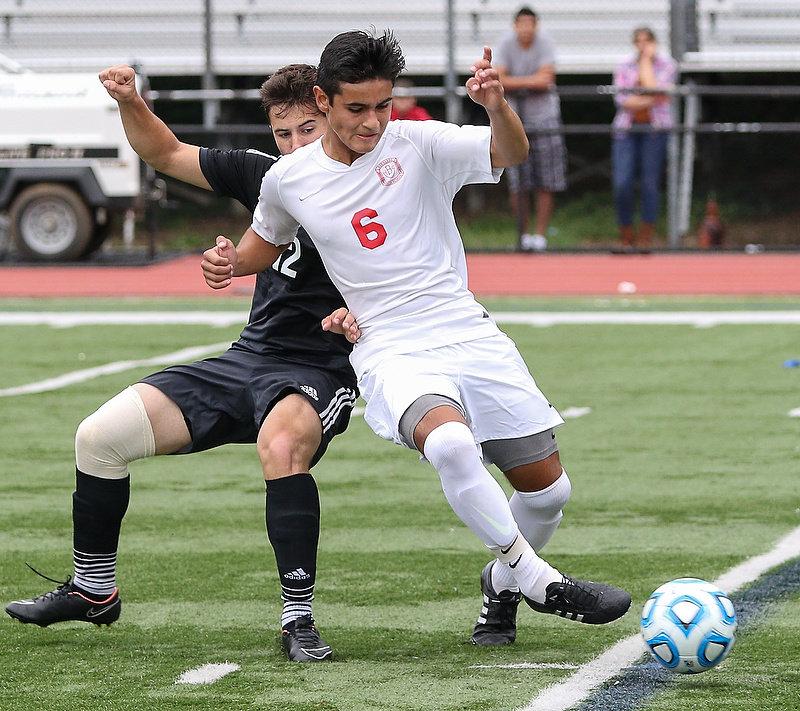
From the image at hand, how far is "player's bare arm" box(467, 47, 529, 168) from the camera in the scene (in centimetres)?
484

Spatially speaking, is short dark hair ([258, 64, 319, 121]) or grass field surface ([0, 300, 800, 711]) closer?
grass field surface ([0, 300, 800, 711])

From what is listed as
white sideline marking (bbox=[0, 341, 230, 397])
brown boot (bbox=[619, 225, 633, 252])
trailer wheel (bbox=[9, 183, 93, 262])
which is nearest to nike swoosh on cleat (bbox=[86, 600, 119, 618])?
white sideline marking (bbox=[0, 341, 230, 397])

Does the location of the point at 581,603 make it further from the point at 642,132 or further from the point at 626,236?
the point at 626,236

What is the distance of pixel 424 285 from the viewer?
503cm

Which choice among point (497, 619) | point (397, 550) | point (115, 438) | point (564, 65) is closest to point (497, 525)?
point (497, 619)

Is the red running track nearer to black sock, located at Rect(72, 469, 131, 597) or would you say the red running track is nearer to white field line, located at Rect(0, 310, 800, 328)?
white field line, located at Rect(0, 310, 800, 328)

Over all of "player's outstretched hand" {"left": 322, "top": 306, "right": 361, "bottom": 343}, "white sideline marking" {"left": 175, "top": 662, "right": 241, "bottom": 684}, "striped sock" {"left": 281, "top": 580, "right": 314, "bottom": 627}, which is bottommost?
Result: "white sideline marking" {"left": 175, "top": 662, "right": 241, "bottom": 684}

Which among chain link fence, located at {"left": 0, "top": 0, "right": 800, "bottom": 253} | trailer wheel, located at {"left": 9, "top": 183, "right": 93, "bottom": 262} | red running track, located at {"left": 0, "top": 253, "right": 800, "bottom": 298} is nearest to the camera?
red running track, located at {"left": 0, "top": 253, "right": 800, "bottom": 298}

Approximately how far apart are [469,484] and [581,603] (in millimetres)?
452

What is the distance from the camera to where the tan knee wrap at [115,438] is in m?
5.13

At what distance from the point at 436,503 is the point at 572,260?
34.1 feet

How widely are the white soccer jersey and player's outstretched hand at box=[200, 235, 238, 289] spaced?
215 mm

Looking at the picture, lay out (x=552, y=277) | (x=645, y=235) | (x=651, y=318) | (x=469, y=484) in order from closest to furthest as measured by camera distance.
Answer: (x=469, y=484) < (x=651, y=318) < (x=552, y=277) < (x=645, y=235)

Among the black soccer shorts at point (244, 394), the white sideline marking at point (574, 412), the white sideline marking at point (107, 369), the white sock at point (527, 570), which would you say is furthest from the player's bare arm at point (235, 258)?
the white sideline marking at point (107, 369)
